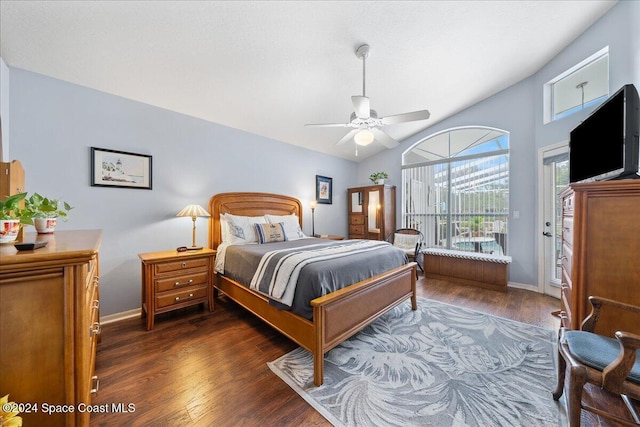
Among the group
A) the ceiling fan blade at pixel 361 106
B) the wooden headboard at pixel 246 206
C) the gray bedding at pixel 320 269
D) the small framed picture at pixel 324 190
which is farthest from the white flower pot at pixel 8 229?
the small framed picture at pixel 324 190

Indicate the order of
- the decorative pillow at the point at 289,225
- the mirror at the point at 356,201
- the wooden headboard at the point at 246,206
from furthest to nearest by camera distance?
1. the mirror at the point at 356,201
2. the decorative pillow at the point at 289,225
3. the wooden headboard at the point at 246,206

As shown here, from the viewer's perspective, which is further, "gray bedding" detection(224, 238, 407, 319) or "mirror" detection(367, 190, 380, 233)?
"mirror" detection(367, 190, 380, 233)

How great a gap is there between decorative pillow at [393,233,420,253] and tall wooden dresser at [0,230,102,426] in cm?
459

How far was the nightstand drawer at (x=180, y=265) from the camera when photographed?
2613 millimetres

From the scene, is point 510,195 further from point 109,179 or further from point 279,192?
point 109,179

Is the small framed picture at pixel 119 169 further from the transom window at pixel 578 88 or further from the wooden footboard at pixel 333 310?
the transom window at pixel 578 88

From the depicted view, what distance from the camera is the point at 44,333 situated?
2.94ft

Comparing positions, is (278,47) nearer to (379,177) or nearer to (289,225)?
(289,225)

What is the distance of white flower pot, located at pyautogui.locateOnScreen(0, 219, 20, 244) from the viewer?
3.20 ft

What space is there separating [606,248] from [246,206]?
12.5ft

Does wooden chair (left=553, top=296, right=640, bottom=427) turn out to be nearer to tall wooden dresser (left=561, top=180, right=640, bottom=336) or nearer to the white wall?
tall wooden dresser (left=561, top=180, right=640, bottom=336)

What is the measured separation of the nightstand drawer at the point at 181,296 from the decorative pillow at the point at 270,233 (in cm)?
93

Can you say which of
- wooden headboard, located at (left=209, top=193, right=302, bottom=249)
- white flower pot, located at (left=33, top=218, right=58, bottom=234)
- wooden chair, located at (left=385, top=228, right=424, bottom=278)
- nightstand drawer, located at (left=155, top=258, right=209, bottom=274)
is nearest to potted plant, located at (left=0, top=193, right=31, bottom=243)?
white flower pot, located at (left=33, top=218, right=58, bottom=234)

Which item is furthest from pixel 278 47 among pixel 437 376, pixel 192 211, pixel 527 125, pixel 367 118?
pixel 527 125
